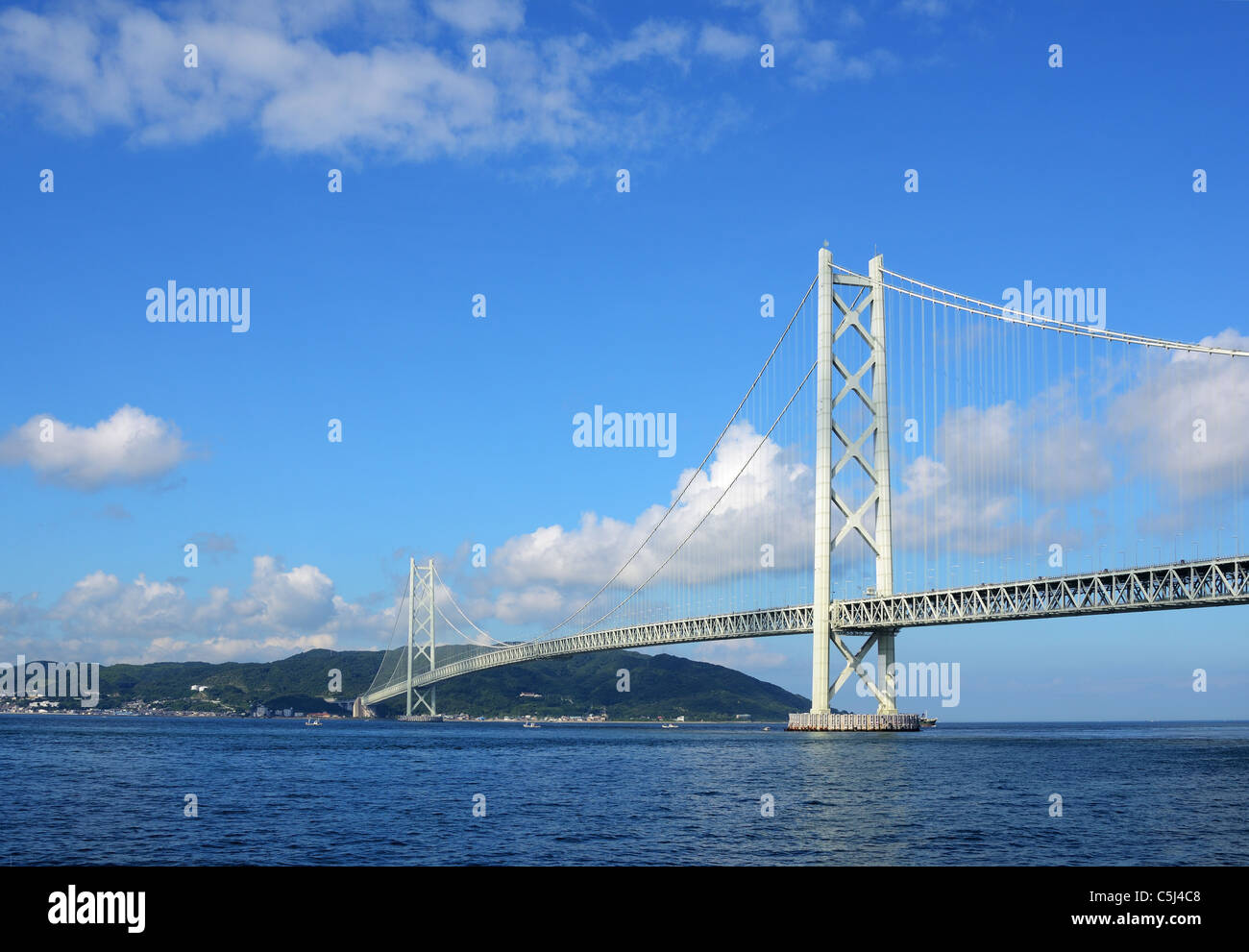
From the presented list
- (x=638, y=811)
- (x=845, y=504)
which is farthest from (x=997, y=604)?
(x=638, y=811)

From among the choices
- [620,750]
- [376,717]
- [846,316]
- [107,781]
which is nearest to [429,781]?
[107,781]

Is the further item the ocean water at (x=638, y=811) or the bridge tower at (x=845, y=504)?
the bridge tower at (x=845, y=504)

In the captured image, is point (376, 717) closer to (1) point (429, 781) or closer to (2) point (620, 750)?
(2) point (620, 750)

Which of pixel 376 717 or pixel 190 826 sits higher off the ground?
pixel 190 826
